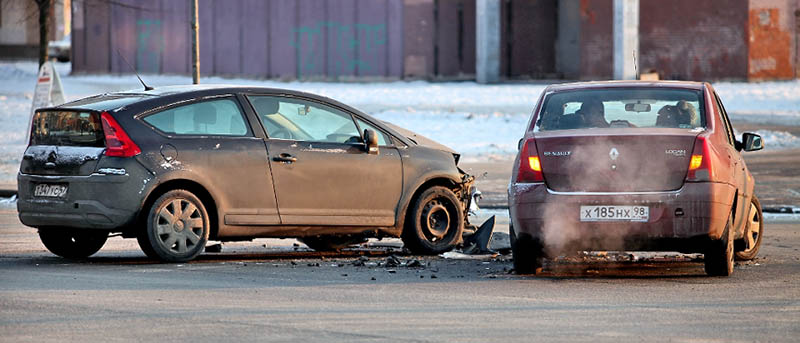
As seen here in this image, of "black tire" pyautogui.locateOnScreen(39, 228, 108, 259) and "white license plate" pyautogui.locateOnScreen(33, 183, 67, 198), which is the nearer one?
"white license plate" pyautogui.locateOnScreen(33, 183, 67, 198)

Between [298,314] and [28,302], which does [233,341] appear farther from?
[28,302]

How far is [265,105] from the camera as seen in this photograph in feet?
37.0

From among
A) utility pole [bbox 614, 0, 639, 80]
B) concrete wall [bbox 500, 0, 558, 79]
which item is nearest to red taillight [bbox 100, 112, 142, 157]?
utility pole [bbox 614, 0, 639, 80]

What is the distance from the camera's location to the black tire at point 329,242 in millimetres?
12186

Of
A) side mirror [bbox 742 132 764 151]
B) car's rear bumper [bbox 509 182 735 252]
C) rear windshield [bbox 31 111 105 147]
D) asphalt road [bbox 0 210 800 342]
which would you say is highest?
rear windshield [bbox 31 111 105 147]

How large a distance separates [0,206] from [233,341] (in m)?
10.4

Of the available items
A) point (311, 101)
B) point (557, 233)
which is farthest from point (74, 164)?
point (557, 233)

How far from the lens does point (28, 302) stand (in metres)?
8.42

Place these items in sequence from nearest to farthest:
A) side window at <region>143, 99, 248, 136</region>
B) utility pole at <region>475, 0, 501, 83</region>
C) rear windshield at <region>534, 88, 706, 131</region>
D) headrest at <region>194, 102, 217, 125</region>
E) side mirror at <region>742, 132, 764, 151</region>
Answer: rear windshield at <region>534, 88, 706, 131</region> < side window at <region>143, 99, 248, 136</region> < headrest at <region>194, 102, 217, 125</region> < side mirror at <region>742, 132, 764, 151</region> < utility pole at <region>475, 0, 501, 83</region>

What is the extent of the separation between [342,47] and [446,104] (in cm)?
1140

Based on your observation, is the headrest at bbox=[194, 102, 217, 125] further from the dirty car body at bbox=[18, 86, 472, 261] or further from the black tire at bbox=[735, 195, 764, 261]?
the black tire at bbox=[735, 195, 764, 261]

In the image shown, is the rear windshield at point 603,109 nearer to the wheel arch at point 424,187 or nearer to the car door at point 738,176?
the car door at point 738,176

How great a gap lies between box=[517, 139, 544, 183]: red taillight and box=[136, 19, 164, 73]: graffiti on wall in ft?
142

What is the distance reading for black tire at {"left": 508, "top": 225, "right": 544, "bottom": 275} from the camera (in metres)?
9.98
